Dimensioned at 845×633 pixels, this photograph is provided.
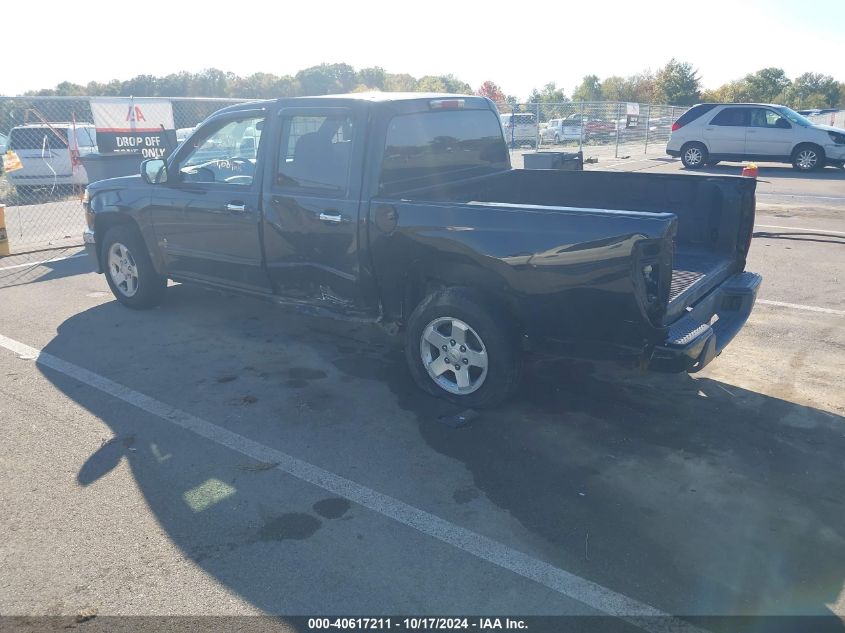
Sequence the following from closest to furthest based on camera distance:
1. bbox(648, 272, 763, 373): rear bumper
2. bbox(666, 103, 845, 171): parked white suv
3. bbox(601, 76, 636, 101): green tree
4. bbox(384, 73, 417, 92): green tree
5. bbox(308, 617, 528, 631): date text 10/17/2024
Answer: bbox(308, 617, 528, 631): date text 10/17/2024
bbox(648, 272, 763, 373): rear bumper
bbox(666, 103, 845, 171): parked white suv
bbox(384, 73, 417, 92): green tree
bbox(601, 76, 636, 101): green tree

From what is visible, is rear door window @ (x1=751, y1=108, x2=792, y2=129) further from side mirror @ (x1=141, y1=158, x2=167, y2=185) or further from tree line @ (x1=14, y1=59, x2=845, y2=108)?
tree line @ (x1=14, y1=59, x2=845, y2=108)

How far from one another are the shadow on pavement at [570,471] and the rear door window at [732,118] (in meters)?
16.5

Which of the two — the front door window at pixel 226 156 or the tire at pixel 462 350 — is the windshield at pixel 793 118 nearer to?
the front door window at pixel 226 156

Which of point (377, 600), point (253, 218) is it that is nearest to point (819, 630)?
point (377, 600)

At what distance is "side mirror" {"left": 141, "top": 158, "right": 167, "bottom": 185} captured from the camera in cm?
628

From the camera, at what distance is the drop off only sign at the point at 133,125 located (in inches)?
451

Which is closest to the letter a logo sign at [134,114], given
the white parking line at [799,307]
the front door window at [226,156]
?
the front door window at [226,156]

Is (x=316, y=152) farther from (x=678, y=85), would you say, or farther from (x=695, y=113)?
(x=678, y=85)

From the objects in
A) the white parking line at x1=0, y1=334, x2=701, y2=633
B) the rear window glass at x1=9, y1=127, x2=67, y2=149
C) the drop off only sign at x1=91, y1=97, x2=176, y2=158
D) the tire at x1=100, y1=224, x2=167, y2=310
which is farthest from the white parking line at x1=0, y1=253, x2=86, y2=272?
the rear window glass at x1=9, y1=127, x2=67, y2=149

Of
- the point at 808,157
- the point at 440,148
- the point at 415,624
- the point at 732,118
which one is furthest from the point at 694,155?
the point at 415,624

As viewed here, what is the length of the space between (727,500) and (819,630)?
0.90m

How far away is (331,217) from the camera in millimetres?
4984

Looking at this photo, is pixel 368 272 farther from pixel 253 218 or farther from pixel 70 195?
pixel 70 195

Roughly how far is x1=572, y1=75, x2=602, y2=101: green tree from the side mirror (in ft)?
225
